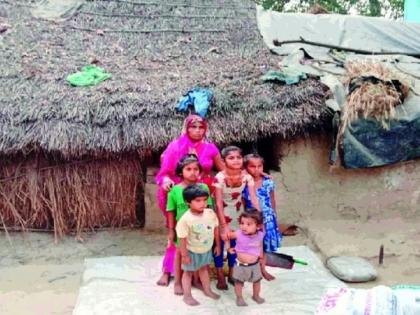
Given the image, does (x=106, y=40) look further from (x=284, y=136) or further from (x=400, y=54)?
(x=400, y=54)

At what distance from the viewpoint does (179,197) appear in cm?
418

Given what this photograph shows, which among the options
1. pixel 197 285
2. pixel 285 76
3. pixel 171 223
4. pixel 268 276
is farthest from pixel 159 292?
pixel 285 76

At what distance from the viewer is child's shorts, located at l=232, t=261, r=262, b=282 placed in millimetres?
4109

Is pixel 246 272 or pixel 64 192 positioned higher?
pixel 64 192

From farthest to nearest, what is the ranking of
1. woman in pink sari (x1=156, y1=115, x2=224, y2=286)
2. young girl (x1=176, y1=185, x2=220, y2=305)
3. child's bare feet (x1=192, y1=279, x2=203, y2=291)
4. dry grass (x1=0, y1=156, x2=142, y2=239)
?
1. dry grass (x1=0, y1=156, x2=142, y2=239)
2. child's bare feet (x1=192, y1=279, x2=203, y2=291)
3. woman in pink sari (x1=156, y1=115, x2=224, y2=286)
4. young girl (x1=176, y1=185, x2=220, y2=305)

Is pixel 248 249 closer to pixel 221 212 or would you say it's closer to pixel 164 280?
pixel 221 212

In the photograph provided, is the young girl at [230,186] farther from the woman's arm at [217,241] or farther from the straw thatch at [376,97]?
the straw thatch at [376,97]

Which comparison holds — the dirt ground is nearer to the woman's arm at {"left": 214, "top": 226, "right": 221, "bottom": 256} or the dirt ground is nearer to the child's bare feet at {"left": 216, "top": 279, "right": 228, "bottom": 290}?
the child's bare feet at {"left": 216, "top": 279, "right": 228, "bottom": 290}

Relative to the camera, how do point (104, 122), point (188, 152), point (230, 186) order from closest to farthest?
point (230, 186)
point (188, 152)
point (104, 122)

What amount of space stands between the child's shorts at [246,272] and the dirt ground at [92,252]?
1.36m

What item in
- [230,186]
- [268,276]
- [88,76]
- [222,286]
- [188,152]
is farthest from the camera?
[88,76]

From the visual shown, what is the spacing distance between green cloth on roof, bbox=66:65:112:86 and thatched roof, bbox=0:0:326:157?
0.09 m

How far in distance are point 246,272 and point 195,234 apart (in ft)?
1.55

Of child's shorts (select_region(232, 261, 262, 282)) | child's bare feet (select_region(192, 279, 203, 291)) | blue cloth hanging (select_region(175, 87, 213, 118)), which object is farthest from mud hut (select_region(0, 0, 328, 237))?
child's shorts (select_region(232, 261, 262, 282))
